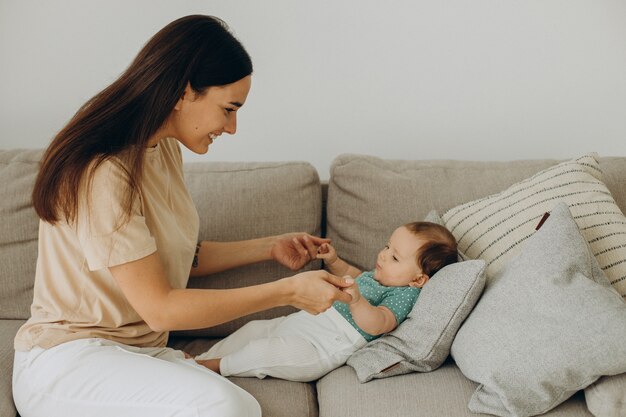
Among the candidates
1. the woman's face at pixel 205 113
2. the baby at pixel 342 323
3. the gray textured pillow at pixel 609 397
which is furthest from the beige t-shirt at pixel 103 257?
the gray textured pillow at pixel 609 397

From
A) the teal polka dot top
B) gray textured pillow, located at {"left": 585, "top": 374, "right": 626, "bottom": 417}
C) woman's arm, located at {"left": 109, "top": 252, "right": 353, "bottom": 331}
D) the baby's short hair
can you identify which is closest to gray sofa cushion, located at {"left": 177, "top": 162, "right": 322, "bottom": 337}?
→ the teal polka dot top

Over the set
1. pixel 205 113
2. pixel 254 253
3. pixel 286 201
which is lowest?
pixel 254 253

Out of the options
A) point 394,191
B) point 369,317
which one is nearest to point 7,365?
point 369,317

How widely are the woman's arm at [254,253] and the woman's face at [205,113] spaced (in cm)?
41

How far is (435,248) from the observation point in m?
1.83

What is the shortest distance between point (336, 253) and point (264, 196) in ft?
0.91

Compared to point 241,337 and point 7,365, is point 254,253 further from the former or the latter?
point 7,365

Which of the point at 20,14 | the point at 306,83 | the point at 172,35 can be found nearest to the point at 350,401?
the point at 172,35

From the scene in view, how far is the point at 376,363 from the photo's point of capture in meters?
1.66

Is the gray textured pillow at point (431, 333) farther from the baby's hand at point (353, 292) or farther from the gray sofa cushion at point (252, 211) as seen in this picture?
the gray sofa cushion at point (252, 211)

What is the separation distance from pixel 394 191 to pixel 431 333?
506 mm

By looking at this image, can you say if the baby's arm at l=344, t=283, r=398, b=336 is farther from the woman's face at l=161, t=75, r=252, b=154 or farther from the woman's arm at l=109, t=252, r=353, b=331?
the woman's face at l=161, t=75, r=252, b=154

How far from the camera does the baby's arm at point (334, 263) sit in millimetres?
1922

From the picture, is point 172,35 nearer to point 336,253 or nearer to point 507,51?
point 336,253
